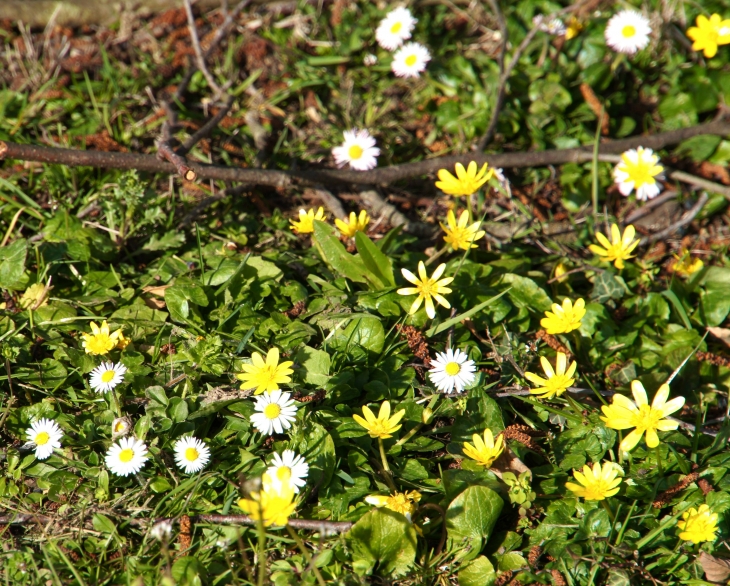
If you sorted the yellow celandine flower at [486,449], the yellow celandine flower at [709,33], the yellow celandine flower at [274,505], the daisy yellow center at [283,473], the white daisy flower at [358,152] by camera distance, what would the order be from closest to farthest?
the yellow celandine flower at [274,505] < the daisy yellow center at [283,473] < the yellow celandine flower at [486,449] < the white daisy flower at [358,152] < the yellow celandine flower at [709,33]

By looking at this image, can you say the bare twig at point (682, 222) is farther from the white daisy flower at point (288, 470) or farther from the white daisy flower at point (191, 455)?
the white daisy flower at point (191, 455)

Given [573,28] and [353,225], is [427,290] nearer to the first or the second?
[353,225]

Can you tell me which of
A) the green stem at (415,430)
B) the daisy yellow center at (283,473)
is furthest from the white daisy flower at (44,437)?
the green stem at (415,430)

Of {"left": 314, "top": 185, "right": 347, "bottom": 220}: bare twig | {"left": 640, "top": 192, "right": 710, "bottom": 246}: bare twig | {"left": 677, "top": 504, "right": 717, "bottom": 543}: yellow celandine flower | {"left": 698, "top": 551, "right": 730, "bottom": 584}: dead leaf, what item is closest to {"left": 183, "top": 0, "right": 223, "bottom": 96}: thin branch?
{"left": 314, "top": 185, "right": 347, "bottom": 220}: bare twig

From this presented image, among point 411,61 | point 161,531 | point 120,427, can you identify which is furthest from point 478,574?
point 411,61

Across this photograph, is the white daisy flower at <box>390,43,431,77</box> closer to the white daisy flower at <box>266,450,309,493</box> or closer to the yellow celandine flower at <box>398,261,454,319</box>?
the yellow celandine flower at <box>398,261,454,319</box>

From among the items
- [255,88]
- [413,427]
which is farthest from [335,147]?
[413,427]

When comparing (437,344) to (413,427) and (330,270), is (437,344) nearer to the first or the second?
(413,427)
